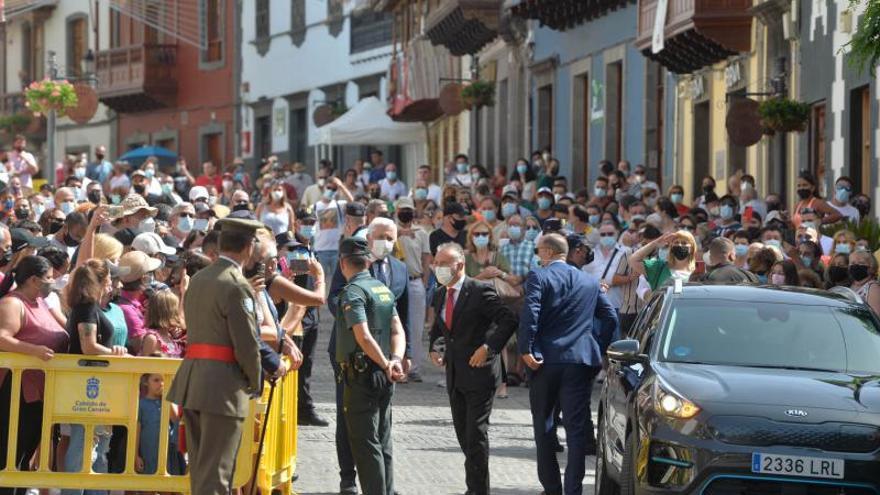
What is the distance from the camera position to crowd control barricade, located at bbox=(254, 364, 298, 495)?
39.9ft

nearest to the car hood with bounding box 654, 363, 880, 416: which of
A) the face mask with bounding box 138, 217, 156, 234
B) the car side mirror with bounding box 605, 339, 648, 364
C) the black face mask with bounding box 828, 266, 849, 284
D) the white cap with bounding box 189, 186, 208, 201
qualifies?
the car side mirror with bounding box 605, 339, 648, 364

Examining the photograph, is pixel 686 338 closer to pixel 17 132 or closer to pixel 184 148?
pixel 184 148

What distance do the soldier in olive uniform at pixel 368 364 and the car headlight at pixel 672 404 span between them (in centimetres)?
218

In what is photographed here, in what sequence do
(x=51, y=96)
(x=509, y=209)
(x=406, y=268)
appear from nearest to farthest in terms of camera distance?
(x=406, y=268)
(x=509, y=209)
(x=51, y=96)

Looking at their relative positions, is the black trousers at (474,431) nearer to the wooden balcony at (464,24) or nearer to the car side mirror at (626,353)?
the car side mirror at (626,353)

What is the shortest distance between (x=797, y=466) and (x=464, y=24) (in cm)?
3069

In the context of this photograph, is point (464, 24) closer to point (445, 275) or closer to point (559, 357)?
point (445, 275)

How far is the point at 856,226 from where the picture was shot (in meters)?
20.2

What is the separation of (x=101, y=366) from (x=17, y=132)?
5293cm

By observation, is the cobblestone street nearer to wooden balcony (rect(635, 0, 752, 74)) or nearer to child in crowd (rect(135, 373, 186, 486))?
child in crowd (rect(135, 373, 186, 486))

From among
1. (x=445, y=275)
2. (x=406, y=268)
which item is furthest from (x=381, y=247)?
(x=445, y=275)

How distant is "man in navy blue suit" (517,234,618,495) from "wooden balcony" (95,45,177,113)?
44.7 meters

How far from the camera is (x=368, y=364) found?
508 inches

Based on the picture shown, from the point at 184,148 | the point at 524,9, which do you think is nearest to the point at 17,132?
the point at 184,148
